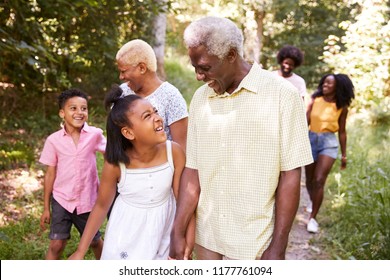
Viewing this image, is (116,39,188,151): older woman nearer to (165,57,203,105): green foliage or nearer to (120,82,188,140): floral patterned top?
(120,82,188,140): floral patterned top

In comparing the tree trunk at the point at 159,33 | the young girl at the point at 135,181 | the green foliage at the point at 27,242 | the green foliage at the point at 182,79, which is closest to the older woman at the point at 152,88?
the young girl at the point at 135,181

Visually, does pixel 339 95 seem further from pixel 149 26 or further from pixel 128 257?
pixel 149 26

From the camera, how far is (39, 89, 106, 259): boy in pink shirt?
3285 mm

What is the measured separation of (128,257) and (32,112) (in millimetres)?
6168

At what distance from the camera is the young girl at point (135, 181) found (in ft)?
8.11

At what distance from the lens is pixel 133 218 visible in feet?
8.34

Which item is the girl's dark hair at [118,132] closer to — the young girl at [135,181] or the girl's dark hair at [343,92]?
the young girl at [135,181]

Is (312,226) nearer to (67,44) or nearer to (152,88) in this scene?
(152,88)

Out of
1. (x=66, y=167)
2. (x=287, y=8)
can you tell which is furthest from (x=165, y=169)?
(x=287, y=8)

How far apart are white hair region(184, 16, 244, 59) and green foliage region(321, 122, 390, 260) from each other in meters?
2.25

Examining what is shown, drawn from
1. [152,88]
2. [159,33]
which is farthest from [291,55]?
[159,33]

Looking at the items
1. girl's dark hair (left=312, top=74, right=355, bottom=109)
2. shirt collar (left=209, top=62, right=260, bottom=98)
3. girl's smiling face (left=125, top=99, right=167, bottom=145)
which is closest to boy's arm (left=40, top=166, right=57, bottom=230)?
girl's smiling face (left=125, top=99, right=167, bottom=145)

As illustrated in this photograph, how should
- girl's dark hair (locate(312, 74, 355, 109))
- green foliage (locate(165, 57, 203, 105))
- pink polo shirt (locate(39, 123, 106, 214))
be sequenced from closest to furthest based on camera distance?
pink polo shirt (locate(39, 123, 106, 214)), girl's dark hair (locate(312, 74, 355, 109)), green foliage (locate(165, 57, 203, 105))

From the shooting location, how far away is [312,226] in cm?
506
